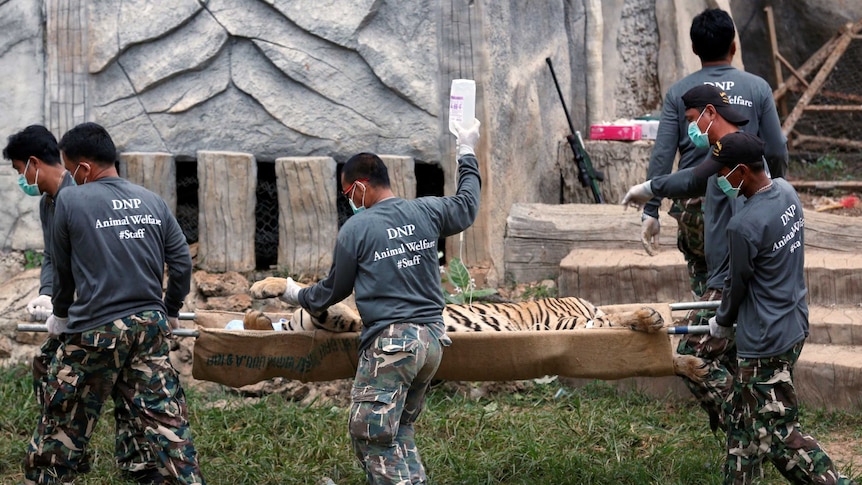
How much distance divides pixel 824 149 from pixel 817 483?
8.32 metres

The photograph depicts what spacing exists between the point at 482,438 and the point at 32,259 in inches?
156

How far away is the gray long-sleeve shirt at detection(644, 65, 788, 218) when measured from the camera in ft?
17.5

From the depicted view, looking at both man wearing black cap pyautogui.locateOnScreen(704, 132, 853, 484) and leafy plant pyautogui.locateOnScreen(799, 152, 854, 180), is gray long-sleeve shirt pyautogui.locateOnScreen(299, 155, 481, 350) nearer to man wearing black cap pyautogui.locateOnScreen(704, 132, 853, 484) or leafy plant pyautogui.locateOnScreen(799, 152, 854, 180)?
man wearing black cap pyautogui.locateOnScreen(704, 132, 853, 484)

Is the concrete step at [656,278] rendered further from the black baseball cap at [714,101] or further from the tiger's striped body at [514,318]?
the black baseball cap at [714,101]

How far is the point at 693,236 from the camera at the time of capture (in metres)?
5.74

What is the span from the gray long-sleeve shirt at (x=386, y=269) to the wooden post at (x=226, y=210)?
341cm

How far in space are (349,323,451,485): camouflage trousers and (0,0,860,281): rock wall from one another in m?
3.40

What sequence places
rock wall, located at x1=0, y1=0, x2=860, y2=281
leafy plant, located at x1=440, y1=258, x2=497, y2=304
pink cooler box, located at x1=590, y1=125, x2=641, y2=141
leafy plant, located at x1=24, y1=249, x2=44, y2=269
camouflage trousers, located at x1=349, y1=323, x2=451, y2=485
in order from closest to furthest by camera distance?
camouflage trousers, located at x1=349, y1=323, x2=451, y2=485 → leafy plant, located at x1=440, y1=258, x2=497, y2=304 → rock wall, located at x1=0, y1=0, x2=860, y2=281 → leafy plant, located at x1=24, y1=249, x2=44, y2=269 → pink cooler box, located at x1=590, y1=125, x2=641, y2=141

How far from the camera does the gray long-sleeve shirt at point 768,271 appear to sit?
450cm

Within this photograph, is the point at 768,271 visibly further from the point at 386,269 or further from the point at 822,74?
the point at 822,74

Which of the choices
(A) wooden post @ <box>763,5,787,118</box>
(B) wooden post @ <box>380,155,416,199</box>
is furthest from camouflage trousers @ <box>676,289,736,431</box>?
(A) wooden post @ <box>763,5,787,118</box>

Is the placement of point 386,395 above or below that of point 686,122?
below

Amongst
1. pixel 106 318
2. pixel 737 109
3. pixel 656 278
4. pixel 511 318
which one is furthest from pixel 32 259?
pixel 737 109

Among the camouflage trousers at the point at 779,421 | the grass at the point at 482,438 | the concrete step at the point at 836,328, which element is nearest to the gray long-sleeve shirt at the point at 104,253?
the grass at the point at 482,438
